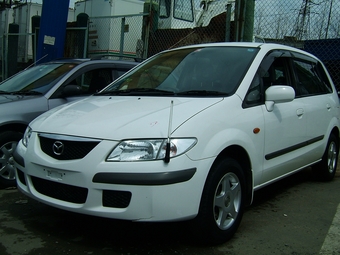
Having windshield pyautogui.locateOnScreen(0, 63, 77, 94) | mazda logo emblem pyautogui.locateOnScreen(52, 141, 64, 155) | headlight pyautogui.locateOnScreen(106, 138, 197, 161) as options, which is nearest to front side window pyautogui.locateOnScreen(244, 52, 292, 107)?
headlight pyautogui.locateOnScreen(106, 138, 197, 161)

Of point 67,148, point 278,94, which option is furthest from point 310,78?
point 67,148

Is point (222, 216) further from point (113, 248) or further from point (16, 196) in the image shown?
point (16, 196)

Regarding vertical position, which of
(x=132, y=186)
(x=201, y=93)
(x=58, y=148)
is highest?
(x=201, y=93)

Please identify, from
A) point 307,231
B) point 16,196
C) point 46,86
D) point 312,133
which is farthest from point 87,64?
point 307,231

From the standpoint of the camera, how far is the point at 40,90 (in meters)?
5.43

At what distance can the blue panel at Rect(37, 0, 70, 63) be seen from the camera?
9.72 m

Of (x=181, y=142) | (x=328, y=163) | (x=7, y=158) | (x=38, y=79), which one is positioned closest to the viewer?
(x=181, y=142)

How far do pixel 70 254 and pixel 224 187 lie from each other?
4.19ft

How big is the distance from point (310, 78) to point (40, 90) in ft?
11.1

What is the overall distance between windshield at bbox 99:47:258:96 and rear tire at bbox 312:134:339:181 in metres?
1.97

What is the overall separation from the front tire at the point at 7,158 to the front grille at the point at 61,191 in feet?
5.46

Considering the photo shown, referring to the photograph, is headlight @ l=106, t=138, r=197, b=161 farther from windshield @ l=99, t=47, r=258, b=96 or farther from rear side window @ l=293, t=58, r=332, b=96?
rear side window @ l=293, t=58, r=332, b=96

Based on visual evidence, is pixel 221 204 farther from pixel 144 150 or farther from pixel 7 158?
Result: pixel 7 158

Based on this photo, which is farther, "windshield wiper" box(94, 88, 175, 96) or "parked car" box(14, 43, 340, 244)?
"windshield wiper" box(94, 88, 175, 96)
